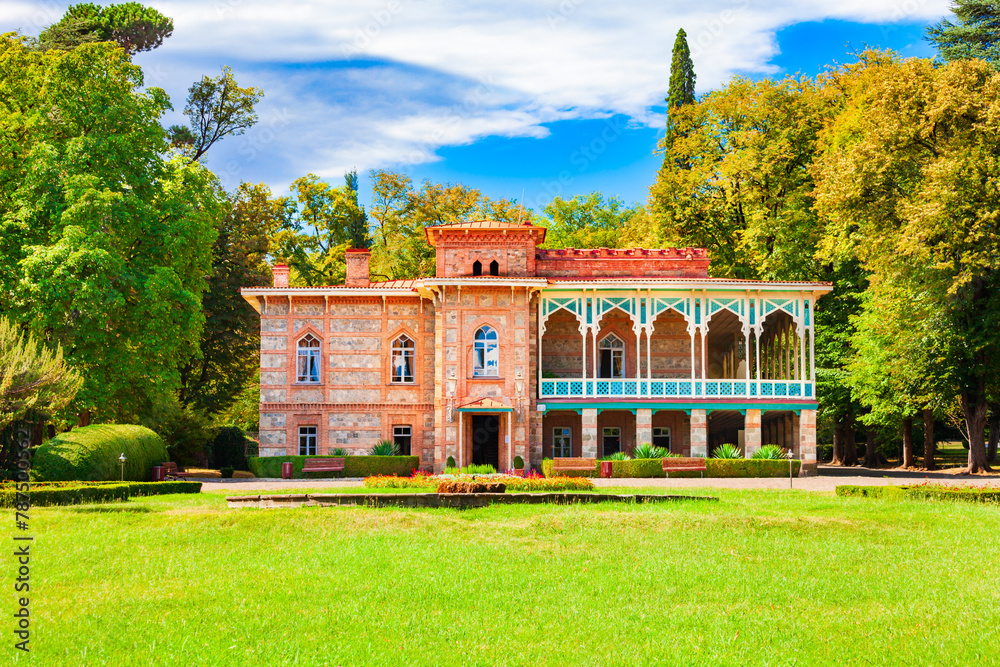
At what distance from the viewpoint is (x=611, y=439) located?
35844 millimetres

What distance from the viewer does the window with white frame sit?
3572 cm

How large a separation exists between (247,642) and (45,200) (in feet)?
73.3

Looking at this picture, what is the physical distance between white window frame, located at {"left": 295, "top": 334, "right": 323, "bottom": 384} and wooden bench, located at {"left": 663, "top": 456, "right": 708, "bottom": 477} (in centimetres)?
1368

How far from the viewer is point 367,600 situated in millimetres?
11250

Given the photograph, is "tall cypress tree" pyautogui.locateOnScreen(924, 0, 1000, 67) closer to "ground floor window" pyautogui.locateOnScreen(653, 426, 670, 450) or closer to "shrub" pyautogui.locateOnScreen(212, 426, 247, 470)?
"ground floor window" pyautogui.locateOnScreen(653, 426, 670, 450)

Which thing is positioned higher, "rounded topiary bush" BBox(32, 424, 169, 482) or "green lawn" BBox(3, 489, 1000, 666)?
"rounded topiary bush" BBox(32, 424, 169, 482)

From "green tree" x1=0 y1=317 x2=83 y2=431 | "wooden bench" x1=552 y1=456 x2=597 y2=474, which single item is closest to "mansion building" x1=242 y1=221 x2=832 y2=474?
"wooden bench" x1=552 y1=456 x2=597 y2=474

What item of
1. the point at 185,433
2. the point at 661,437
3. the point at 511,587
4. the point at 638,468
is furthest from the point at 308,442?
the point at 511,587

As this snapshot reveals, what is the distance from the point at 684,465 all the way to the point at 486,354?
8236 millimetres

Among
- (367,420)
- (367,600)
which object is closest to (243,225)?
(367,420)

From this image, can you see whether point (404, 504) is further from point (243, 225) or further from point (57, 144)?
point (243, 225)

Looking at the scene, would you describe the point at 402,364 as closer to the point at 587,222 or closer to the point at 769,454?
the point at 769,454

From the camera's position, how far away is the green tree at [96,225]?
26891mm

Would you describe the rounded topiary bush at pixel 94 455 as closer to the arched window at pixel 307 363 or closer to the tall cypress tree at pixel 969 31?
the arched window at pixel 307 363
